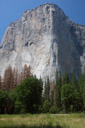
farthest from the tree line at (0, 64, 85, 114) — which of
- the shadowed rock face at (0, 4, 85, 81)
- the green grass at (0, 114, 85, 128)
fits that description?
the green grass at (0, 114, 85, 128)

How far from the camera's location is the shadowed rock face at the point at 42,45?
77188 millimetres

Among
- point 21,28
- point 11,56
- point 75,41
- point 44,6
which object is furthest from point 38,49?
point 75,41

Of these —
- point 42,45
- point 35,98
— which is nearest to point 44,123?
point 35,98

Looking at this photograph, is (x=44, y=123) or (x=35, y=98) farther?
(x=35, y=98)

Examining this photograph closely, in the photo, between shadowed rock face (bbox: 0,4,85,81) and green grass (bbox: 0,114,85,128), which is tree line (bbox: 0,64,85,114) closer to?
shadowed rock face (bbox: 0,4,85,81)

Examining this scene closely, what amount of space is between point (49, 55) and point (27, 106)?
45405mm

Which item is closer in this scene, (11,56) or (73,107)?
(73,107)

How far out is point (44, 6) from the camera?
94.5 metres

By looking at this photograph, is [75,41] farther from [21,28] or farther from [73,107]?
[73,107]

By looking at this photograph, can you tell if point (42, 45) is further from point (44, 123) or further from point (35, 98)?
point (44, 123)

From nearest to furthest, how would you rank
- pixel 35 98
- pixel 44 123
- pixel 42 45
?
pixel 44 123
pixel 35 98
pixel 42 45

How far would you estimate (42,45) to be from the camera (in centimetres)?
Result: 8300

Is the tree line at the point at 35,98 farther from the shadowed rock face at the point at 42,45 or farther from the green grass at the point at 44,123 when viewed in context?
the green grass at the point at 44,123

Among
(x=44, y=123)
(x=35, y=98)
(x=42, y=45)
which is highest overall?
(x=42, y=45)
